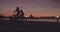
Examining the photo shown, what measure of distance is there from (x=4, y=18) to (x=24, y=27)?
0.97 feet

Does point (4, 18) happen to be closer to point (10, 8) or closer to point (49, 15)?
point (10, 8)

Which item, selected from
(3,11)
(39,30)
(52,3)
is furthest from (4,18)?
(52,3)

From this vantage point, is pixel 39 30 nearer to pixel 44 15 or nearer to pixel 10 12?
pixel 44 15

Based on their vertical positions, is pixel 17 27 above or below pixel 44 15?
below

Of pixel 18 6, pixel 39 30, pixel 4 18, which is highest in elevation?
pixel 18 6

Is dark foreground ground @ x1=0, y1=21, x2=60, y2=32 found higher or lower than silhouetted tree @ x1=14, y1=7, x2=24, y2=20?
lower

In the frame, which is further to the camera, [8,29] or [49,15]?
[49,15]

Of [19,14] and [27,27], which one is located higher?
[19,14]

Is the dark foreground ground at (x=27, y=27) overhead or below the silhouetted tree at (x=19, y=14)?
below

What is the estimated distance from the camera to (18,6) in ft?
7.23

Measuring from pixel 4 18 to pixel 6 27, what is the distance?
0.54ft

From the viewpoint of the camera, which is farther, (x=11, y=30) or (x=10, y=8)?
(x=10, y=8)

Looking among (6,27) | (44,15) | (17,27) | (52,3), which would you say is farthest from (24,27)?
(52,3)

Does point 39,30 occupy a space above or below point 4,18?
below
